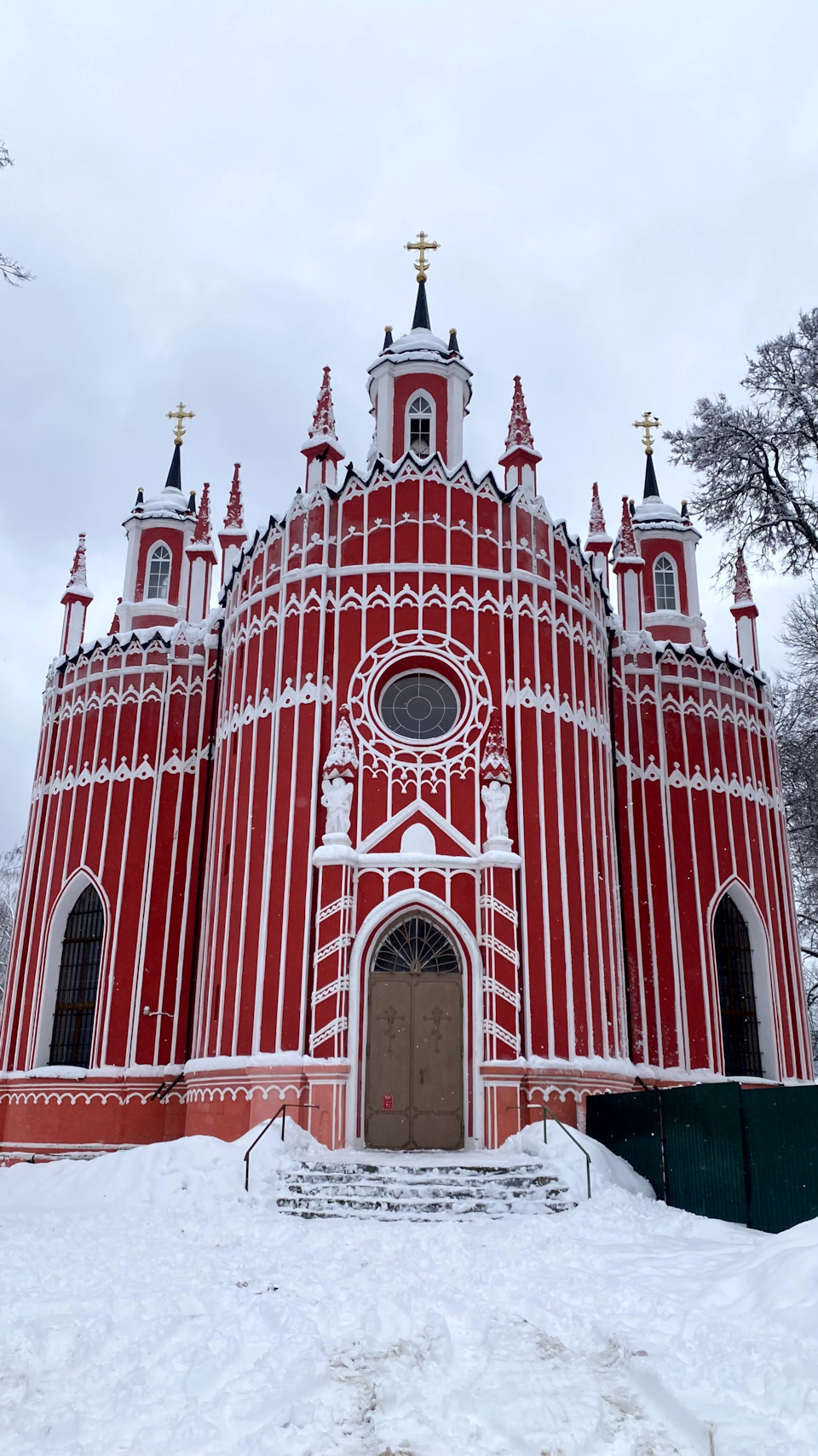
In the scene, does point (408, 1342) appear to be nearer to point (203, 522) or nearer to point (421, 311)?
point (203, 522)

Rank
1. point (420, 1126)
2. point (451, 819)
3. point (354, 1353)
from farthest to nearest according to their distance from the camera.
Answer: point (451, 819) → point (420, 1126) → point (354, 1353)

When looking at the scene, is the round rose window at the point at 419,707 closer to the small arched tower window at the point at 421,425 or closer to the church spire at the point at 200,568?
the small arched tower window at the point at 421,425

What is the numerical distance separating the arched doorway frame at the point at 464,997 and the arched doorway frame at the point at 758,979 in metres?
6.10

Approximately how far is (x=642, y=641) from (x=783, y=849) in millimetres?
5220

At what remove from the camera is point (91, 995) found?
2267 centimetres

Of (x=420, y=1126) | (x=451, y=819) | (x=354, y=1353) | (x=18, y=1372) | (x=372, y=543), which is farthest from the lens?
(x=372, y=543)

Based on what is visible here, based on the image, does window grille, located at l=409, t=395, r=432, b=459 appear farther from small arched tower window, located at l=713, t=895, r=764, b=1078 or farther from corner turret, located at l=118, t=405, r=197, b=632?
small arched tower window, located at l=713, t=895, r=764, b=1078

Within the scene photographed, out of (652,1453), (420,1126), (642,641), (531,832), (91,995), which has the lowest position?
(652,1453)

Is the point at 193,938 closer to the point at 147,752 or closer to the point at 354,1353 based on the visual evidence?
the point at 147,752

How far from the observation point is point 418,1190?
1468cm

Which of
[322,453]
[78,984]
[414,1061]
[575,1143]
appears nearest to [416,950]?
[414,1061]

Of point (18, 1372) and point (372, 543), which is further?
point (372, 543)

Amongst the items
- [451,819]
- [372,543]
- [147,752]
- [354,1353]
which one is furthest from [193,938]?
[354,1353]

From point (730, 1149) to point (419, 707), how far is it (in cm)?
964
